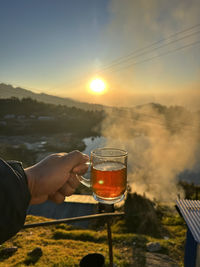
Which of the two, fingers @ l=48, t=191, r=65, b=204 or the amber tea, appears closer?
the amber tea

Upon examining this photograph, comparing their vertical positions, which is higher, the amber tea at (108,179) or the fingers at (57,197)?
the amber tea at (108,179)

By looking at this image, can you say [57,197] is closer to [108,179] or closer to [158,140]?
[108,179]

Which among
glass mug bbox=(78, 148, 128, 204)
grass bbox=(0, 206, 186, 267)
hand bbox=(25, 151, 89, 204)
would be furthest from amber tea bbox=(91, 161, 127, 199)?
grass bbox=(0, 206, 186, 267)

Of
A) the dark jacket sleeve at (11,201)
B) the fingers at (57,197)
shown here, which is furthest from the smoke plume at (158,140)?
the dark jacket sleeve at (11,201)

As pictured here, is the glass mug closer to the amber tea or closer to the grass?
the amber tea

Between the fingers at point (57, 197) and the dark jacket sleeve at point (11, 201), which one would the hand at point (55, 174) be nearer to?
the fingers at point (57, 197)
